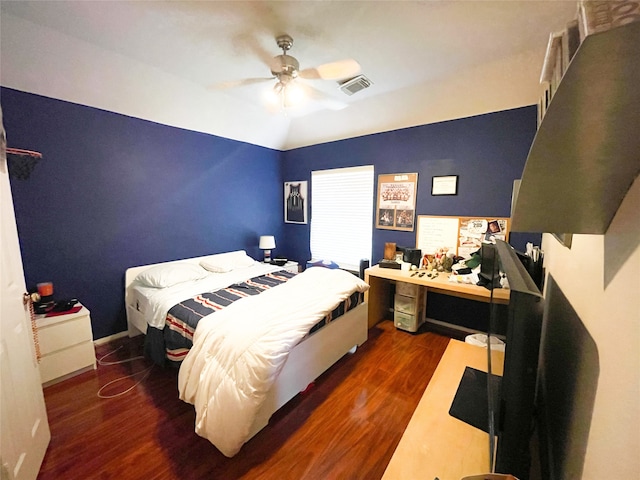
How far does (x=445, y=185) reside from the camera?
3.00 m

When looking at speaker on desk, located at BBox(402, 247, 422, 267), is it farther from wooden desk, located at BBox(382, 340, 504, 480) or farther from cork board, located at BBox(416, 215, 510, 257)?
wooden desk, located at BBox(382, 340, 504, 480)

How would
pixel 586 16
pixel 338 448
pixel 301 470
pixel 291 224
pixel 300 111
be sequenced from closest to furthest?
pixel 586 16 < pixel 301 470 < pixel 338 448 < pixel 300 111 < pixel 291 224

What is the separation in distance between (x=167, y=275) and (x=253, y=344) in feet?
5.70

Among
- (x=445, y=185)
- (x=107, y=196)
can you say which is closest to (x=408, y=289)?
(x=445, y=185)

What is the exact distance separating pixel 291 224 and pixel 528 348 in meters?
Result: 4.16

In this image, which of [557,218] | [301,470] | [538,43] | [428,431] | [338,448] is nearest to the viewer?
[557,218]

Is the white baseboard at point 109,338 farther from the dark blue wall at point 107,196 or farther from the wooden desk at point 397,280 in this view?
the wooden desk at point 397,280

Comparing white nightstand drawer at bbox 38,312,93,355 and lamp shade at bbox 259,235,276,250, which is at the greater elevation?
lamp shade at bbox 259,235,276,250

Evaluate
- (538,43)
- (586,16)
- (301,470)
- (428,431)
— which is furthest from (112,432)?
(538,43)

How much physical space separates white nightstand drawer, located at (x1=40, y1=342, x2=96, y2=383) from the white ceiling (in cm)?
226

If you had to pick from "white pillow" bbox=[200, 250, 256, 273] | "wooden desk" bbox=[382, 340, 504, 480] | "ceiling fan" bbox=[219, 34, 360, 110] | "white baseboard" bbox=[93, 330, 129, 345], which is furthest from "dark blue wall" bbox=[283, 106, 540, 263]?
"white baseboard" bbox=[93, 330, 129, 345]

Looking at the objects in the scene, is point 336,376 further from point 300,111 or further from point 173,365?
point 300,111

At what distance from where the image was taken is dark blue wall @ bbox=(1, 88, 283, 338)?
2.30 m

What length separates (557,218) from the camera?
599 millimetres
